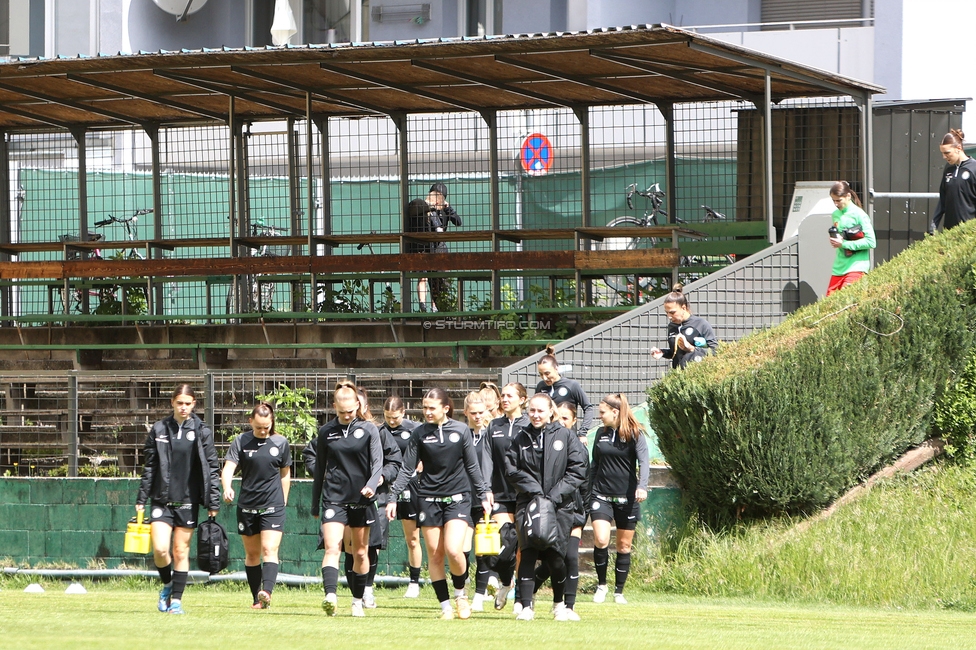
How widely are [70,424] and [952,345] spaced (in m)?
9.31

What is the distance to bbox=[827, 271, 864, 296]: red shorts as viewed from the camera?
15250 millimetres

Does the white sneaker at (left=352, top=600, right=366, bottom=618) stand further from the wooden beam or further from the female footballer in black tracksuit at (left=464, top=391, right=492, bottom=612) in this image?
the wooden beam

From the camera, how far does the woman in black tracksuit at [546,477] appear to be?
10.5 meters

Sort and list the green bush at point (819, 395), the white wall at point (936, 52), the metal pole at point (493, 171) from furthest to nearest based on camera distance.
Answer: the white wall at point (936, 52)
the metal pole at point (493, 171)
the green bush at point (819, 395)

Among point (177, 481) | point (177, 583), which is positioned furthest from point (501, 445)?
point (177, 583)

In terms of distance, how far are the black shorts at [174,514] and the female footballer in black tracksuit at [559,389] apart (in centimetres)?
327

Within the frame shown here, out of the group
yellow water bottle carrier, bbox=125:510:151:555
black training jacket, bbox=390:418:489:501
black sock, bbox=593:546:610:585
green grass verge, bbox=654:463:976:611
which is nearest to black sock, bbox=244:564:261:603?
yellow water bottle carrier, bbox=125:510:151:555

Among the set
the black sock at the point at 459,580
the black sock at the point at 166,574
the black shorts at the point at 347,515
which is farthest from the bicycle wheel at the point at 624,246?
the black sock at the point at 166,574

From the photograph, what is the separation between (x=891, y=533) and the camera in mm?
12602

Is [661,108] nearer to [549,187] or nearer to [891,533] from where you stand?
[549,187]

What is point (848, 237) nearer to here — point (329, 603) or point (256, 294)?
point (329, 603)

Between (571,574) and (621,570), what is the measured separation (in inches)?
66.8

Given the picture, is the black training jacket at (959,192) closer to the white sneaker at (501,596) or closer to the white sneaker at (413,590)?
the white sneaker at (501,596)

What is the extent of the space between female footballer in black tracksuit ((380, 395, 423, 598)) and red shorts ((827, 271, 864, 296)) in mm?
5225
